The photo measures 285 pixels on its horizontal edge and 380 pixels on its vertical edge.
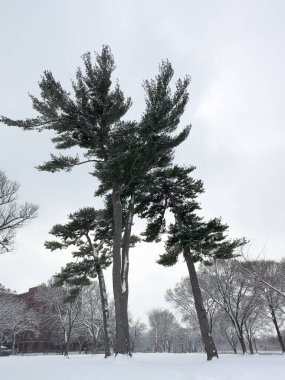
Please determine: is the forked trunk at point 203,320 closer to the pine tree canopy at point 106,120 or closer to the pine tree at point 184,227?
the pine tree at point 184,227

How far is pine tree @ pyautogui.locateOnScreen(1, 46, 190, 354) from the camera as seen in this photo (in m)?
14.4

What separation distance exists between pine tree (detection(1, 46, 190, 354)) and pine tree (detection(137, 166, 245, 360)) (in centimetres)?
153

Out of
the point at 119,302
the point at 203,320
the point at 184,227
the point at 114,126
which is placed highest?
the point at 114,126

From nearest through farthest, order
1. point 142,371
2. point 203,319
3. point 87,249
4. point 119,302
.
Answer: point 142,371
point 119,302
point 203,319
point 87,249

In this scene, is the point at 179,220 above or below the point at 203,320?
above

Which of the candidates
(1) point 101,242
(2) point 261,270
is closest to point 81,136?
(1) point 101,242

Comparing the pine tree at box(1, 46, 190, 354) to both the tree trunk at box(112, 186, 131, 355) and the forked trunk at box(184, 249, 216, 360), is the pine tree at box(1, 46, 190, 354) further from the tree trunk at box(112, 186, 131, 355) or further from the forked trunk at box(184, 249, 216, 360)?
the forked trunk at box(184, 249, 216, 360)

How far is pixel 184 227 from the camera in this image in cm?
1653

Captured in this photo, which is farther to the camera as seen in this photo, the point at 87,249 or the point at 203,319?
the point at 87,249

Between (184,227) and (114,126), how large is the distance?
6.89 meters

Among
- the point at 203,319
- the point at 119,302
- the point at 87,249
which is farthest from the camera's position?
the point at 87,249

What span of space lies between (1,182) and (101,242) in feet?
30.9

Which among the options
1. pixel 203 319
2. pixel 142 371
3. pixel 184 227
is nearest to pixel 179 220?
pixel 184 227

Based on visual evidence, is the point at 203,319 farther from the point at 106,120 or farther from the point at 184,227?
the point at 106,120
